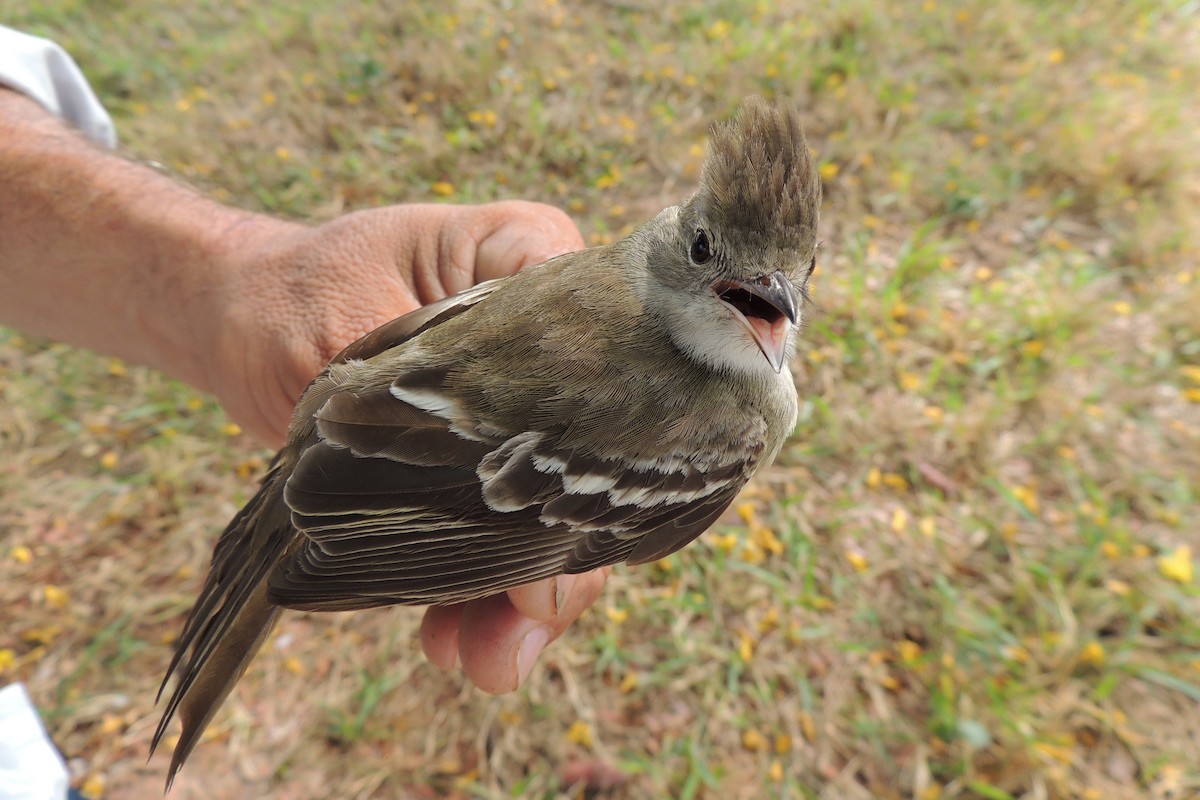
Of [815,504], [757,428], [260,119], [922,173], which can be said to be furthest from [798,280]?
[260,119]

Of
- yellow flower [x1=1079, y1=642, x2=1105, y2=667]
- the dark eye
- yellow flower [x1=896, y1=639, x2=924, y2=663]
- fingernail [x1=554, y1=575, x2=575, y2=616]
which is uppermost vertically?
the dark eye

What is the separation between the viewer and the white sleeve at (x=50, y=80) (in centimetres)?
311

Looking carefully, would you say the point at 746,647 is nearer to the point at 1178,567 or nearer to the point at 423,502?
the point at 423,502

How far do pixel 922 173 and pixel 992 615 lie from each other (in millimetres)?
2856

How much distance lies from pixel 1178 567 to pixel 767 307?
2.58 m

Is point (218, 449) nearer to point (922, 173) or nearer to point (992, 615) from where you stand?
point (992, 615)

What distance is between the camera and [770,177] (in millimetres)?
1828

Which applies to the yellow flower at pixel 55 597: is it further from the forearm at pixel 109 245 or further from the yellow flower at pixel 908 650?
the yellow flower at pixel 908 650

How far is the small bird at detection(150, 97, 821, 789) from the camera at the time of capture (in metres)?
1.88

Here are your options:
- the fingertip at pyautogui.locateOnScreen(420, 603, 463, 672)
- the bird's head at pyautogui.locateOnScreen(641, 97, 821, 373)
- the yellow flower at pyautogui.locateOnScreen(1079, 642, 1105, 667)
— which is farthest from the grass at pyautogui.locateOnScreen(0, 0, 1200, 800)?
the bird's head at pyautogui.locateOnScreen(641, 97, 821, 373)

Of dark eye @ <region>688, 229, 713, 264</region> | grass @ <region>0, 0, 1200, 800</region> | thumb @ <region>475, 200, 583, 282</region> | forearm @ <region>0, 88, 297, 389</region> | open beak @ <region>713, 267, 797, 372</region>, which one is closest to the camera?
open beak @ <region>713, 267, 797, 372</region>

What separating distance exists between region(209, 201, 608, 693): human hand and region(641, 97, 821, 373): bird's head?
0.80 metres

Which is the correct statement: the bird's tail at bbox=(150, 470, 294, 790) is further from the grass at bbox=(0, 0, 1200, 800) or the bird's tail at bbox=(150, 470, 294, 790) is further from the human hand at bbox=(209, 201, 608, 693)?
the grass at bbox=(0, 0, 1200, 800)

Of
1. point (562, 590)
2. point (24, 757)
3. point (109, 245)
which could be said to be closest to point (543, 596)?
point (562, 590)
